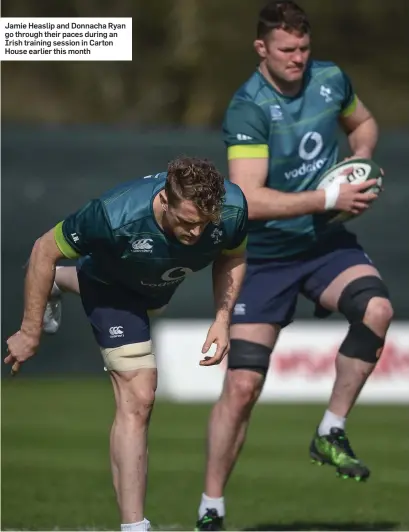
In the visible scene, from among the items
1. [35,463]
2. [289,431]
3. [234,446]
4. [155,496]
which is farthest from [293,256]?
[289,431]

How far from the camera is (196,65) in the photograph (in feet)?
65.5

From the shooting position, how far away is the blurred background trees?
19.8 m

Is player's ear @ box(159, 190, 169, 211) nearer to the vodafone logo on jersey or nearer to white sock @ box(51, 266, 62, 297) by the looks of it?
white sock @ box(51, 266, 62, 297)

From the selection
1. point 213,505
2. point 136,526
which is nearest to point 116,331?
point 136,526

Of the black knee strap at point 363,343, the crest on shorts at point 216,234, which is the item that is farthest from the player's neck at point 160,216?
the black knee strap at point 363,343

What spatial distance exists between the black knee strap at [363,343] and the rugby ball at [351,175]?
1.95ft

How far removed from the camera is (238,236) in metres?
6.38

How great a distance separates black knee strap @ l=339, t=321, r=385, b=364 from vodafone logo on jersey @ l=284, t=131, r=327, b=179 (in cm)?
87

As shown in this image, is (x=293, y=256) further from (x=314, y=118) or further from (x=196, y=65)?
(x=196, y=65)

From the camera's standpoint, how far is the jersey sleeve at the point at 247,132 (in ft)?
24.2

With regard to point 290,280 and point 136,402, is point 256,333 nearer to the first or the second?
point 290,280

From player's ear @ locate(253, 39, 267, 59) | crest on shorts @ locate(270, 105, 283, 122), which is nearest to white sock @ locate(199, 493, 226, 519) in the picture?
crest on shorts @ locate(270, 105, 283, 122)

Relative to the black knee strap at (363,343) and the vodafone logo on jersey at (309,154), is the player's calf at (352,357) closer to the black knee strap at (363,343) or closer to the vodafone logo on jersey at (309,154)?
the black knee strap at (363,343)
